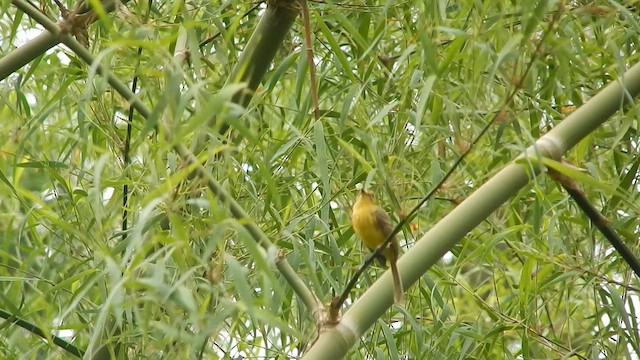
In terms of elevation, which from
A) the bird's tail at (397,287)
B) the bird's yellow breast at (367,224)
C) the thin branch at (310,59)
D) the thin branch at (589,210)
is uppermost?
the thin branch at (310,59)

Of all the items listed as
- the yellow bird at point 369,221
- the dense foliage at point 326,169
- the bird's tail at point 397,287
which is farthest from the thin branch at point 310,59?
the bird's tail at point 397,287

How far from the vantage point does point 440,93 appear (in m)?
1.58

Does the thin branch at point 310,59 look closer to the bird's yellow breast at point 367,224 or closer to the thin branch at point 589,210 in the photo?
the bird's yellow breast at point 367,224

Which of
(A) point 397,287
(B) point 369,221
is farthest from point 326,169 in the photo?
(A) point 397,287

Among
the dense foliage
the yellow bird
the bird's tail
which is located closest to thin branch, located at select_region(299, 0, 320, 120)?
the dense foliage

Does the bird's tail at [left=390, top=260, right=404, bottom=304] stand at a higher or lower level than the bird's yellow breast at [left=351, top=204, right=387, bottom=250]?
lower

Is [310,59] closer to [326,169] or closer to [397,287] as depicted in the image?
[326,169]

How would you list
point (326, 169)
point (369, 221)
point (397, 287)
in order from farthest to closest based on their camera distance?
1. point (369, 221)
2. point (326, 169)
3. point (397, 287)

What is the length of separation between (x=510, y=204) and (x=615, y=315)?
0.27 metres

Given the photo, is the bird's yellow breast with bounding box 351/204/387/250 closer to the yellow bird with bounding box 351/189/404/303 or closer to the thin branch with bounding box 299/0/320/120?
the yellow bird with bounding box 351/189/404/303

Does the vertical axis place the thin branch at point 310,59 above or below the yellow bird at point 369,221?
above

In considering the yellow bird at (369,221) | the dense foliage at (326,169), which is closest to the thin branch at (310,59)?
the dense foliage at (326,169)

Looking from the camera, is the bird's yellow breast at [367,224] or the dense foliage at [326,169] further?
the bird's yellow breast at [367,224]

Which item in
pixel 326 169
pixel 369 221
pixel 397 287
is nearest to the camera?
pixel 397 287
